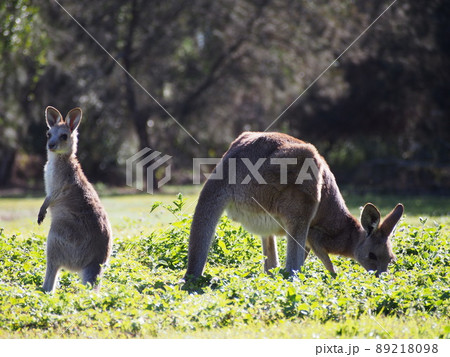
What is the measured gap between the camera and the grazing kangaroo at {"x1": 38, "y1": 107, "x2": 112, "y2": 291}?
5.42 meters

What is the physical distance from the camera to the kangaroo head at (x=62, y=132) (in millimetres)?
5984

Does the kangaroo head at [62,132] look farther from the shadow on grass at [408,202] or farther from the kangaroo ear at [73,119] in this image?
the shadow on grass at [408,202]

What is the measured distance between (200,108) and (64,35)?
470 cm

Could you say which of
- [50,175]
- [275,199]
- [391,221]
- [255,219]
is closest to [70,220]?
[50,175]

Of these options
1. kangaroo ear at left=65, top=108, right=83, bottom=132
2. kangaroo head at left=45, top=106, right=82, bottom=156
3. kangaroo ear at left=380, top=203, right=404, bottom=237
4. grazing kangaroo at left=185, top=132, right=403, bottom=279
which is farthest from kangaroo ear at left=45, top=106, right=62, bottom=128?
kangaroo ear at left=380, top=203, right=404, bottom=237

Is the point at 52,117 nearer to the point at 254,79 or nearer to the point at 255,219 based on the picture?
the point at 255,219

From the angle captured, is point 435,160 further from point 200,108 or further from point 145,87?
point 145,87

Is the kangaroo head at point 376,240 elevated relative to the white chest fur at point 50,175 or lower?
lower

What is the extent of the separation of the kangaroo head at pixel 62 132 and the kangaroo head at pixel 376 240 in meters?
2.94

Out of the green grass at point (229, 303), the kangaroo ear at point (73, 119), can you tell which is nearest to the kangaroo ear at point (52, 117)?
the kangaroo ear at point (73, 119)

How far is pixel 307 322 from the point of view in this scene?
4836mm

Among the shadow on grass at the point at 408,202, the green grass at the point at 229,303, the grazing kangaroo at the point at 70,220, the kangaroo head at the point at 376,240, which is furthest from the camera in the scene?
the shadow on grass at the point at 408,202

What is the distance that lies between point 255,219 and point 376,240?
126 cm

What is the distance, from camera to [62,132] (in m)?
6.06
